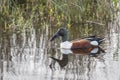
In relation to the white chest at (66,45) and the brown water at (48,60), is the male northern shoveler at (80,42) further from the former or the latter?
the brown water at (48,60)

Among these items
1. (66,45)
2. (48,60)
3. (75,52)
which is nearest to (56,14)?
(66,45)

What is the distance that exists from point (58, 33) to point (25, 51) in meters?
1.56

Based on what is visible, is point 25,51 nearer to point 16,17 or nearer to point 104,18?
point 16,17

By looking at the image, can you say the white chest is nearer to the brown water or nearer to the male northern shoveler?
the male northern shoveler

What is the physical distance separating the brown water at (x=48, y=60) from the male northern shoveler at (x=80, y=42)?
17cm

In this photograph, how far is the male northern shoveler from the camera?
12.2m

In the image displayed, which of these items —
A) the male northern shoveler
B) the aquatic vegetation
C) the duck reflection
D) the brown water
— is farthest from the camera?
the aquatic vegetation

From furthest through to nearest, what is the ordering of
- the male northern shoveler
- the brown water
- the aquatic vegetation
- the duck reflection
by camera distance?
the aquatic vegetation → the male northern shoveler → the duck reflection → the brown water

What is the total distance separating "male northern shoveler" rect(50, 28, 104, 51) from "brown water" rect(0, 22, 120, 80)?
17 centimetres

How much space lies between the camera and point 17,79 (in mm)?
8891

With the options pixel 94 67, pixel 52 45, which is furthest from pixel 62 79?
pixel 52 45

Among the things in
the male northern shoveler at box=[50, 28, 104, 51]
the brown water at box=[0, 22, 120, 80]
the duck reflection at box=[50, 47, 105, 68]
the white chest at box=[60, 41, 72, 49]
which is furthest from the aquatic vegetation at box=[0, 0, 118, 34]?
the duck reflection at box=[50, 47, 105, 68]

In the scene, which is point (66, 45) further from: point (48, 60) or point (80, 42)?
point (48, 60)

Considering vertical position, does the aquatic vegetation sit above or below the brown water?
above
